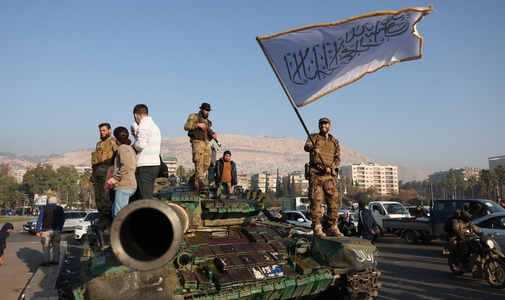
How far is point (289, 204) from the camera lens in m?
34.9

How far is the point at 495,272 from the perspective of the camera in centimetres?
766

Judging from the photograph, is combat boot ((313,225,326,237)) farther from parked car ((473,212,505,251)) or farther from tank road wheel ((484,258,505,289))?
parked car ((473,212,505,251))

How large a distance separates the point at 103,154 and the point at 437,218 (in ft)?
42.7

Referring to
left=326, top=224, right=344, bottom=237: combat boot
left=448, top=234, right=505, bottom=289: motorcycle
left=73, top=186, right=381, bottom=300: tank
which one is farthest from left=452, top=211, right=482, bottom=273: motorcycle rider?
left=73, top=186, right=381, bottom=300: tank

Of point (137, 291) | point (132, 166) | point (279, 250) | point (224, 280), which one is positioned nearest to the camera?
point (137, 291)

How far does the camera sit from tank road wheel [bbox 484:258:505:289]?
296 inches

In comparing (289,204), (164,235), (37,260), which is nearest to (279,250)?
(164,235)

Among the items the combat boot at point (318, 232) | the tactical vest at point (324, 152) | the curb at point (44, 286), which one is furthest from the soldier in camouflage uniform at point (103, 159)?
the combat boot at point (318, 232)

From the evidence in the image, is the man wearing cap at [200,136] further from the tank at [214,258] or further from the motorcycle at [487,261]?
the motorcycle at [487,261]

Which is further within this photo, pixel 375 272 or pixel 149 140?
pixel 375 272

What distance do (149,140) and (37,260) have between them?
1016 cm

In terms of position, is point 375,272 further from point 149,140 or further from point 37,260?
point 37,260

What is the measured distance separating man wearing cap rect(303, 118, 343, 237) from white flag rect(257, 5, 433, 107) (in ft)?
2.39

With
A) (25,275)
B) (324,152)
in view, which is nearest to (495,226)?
(324,152)
